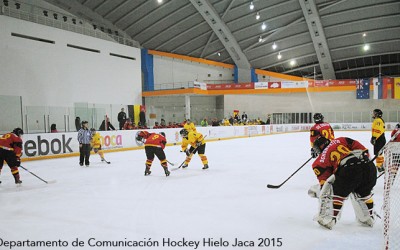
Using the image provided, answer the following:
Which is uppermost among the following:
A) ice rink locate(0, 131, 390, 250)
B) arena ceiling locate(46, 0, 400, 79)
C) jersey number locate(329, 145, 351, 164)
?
arena ceiling locate(46, 0, 400, 79)

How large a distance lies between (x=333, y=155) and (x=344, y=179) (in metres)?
0.24

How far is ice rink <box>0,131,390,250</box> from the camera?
2822 mm

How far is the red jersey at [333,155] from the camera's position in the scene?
9.37 ft

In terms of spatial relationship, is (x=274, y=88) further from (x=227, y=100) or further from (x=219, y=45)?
(x=219, y=45)

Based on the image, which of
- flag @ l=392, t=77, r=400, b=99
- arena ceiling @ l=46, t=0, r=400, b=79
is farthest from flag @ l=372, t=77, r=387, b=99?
arena ceiling @ l=46, t=0, r=400, b=79

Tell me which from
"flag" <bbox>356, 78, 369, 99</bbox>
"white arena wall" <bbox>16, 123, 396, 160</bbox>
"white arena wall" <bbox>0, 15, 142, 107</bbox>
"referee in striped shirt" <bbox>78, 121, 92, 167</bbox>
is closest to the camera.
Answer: "referee in striped shirt" <bbox>78, 121, 92, 167</bbox>

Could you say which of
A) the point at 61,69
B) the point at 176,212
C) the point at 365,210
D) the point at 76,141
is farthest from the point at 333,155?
the point at 61,69

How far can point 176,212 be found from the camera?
3678 millimetres

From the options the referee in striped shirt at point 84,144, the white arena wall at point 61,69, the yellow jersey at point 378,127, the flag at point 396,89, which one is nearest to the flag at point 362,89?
the flag at point 396,89

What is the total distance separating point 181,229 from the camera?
122 inches

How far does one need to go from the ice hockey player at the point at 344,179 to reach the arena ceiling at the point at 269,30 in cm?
2141

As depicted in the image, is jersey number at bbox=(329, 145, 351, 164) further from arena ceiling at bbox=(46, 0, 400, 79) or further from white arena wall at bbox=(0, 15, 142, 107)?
arena ceiling at bbox=(46, 0, 400, 79)

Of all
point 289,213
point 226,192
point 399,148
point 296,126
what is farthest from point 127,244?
point 296,126

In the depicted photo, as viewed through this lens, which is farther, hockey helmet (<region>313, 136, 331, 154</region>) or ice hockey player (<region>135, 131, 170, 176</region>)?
ice hockey player (<region>135, 131, 170, 176</region>)
